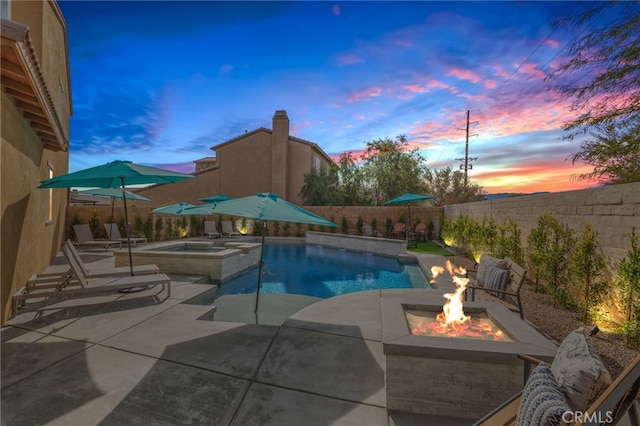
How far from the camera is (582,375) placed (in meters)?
1.43

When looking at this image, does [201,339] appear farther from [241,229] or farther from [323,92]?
[241,229]

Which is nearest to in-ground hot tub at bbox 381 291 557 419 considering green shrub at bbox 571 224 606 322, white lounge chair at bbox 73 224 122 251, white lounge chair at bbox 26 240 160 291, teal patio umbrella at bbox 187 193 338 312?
teal patio umbrella at bbox 187 193 338 312

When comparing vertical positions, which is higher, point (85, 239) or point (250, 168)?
point (250, 168)

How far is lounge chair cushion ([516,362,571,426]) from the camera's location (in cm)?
134

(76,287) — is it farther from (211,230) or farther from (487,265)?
(211,230)

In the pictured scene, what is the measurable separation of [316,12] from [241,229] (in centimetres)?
1535

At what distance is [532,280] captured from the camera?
7621 millimetres

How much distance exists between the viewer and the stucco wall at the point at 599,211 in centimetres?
444

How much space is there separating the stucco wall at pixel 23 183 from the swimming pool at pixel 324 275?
322cm

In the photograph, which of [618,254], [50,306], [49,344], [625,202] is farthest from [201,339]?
[625,202]

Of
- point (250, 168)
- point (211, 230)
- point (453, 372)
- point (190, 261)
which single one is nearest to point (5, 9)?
point (190, 261)

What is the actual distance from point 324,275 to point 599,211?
7386 millimetres

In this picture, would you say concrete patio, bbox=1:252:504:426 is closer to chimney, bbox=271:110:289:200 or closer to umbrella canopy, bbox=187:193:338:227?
umbrella canopy, bbox=187:193:338:227

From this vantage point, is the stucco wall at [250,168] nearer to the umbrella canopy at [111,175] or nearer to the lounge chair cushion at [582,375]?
the umbrella canopy at [111,175]
